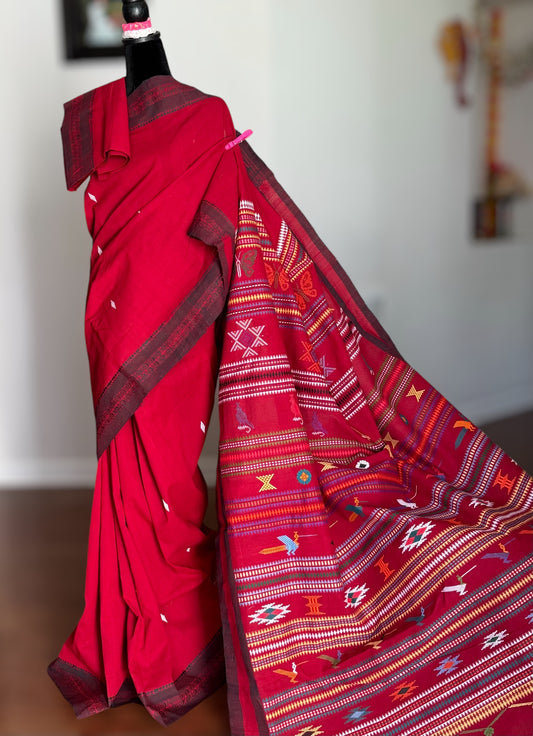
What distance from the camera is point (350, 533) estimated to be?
5.50 ft

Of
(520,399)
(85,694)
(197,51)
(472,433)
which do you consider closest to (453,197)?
(520,399)

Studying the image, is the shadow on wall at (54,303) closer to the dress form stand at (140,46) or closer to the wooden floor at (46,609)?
the wooden floor at (46,609)

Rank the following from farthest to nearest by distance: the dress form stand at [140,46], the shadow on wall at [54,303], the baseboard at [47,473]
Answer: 1. the baseboard at [47,473]
2. the shadow on wall at [54,303]
3. the dress form stand at [140,46]

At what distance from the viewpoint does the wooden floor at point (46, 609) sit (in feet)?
5.69

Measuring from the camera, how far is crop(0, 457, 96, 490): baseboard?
3.22 meters

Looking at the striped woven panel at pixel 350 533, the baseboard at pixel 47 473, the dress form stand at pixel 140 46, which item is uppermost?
the dress form stand at pixel 140 46

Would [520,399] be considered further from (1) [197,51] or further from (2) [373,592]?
(2) [373,592]

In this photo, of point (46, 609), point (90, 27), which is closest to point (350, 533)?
point (46, 609)

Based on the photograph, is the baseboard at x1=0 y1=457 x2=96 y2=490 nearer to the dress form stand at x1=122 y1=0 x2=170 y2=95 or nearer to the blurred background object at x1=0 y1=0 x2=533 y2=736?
the blurred background object at x1=0 y1=0 x2=533 y2=736

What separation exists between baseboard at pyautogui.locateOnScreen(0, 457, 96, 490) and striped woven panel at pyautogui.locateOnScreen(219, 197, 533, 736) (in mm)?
1708

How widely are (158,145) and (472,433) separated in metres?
0.91

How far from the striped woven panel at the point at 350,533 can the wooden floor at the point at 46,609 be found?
0.30m

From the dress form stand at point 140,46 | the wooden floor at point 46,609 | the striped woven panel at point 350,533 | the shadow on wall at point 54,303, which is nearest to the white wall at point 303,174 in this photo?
the shadow on wall at point 54,303

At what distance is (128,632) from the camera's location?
1707 millimetres
